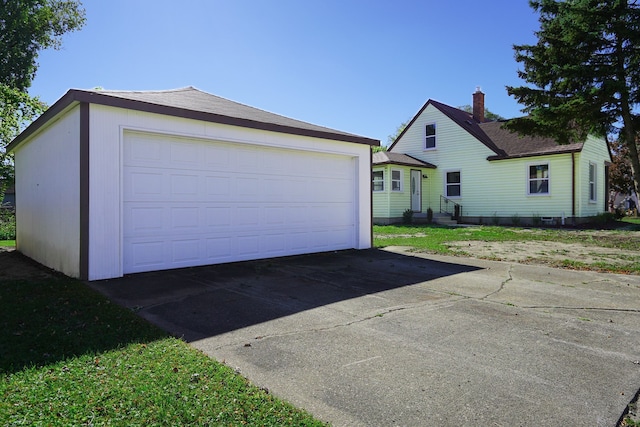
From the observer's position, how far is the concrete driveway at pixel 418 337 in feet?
8.84

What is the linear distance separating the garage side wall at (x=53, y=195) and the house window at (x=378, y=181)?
14.7 metres

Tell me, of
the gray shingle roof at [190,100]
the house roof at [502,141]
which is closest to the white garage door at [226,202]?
the gray shingle roof at [190,100]

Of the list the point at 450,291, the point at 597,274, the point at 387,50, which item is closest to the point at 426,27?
the point at 387,50

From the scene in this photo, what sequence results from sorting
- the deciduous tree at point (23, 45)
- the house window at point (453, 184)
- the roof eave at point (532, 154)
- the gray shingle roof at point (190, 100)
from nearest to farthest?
the gray shingle roof at point (190, 100), the roof eave at point (532, 154), the deciduous tree at point (23, 45), the house window at point (453, 184)

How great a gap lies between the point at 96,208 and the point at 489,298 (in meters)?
6.13

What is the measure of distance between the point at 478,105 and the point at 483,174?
616 centimetres

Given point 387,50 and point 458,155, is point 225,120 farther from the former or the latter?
point 458,155

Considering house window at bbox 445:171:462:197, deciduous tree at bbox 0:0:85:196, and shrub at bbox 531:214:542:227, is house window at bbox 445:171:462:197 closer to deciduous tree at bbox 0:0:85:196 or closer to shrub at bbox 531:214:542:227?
shrub at bbox 531:214:542:227

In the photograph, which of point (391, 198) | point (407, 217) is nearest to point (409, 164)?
point (391, 198)

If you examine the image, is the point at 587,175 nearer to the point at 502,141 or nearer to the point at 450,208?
the point at 502,141

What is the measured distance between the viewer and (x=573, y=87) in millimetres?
13258

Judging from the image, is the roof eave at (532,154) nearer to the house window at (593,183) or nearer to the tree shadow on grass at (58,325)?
the house window at (593,183)

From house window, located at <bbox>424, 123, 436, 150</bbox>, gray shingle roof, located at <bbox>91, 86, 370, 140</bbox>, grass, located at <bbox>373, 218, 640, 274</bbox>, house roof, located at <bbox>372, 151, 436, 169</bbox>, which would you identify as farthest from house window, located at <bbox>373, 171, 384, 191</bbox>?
gray shingle roof, located at <bbox>91, 86, 370, 140</bbox>

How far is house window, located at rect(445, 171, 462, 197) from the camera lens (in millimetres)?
21561
